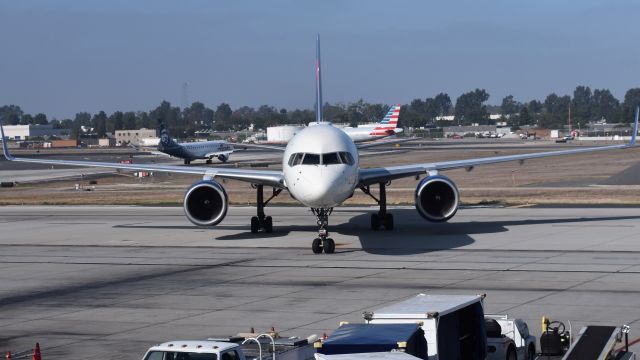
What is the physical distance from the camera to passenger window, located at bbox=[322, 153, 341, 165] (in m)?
32.5

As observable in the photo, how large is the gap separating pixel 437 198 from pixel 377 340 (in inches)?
958

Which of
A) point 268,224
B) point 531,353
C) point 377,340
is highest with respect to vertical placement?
point 377,340

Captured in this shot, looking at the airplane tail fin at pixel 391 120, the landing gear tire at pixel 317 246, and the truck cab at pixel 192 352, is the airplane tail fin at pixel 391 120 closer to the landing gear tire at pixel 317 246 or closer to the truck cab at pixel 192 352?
the landing gear tire at pixel 317 246

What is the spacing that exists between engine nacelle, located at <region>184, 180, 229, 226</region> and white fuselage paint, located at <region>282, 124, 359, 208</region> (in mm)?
4578

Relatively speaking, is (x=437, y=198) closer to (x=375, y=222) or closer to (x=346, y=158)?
(x=375, y=222)

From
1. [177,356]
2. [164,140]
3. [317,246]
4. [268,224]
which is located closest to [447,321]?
[177,356]

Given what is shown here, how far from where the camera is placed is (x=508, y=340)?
17.3 meters


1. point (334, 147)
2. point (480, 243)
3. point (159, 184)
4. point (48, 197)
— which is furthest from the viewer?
point (159, 184)

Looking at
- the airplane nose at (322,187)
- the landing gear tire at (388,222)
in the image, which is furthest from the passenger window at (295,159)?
the landing gear tire at (388,222)

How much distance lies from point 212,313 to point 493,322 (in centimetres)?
737

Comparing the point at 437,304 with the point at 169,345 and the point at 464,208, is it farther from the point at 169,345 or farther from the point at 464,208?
the point at 464,208

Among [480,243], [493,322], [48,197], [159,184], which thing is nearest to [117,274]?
[480,243]

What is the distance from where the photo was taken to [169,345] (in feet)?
45.9

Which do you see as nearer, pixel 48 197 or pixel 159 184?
pixel 48 197
